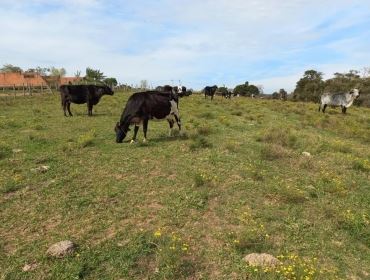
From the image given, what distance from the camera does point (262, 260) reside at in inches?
248

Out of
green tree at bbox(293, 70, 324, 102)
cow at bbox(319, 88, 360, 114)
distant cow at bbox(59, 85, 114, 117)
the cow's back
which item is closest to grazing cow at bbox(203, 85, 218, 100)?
cow at bbox(319, 88, 360, 114)

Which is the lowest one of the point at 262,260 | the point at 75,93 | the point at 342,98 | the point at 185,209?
the point at 262,260

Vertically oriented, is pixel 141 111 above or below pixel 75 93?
below

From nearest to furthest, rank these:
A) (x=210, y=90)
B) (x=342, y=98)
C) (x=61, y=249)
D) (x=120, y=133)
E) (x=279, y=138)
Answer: (x=61, y=249), (x=120, y=133), (x=279, y=138), (x=342, y=98), (x=210, y=90)

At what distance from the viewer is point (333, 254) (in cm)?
676

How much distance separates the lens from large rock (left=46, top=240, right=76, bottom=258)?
6.60m

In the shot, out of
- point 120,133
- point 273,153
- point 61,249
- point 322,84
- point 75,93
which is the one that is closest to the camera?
point 61,249

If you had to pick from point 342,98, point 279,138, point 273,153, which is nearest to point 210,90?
point 342,98

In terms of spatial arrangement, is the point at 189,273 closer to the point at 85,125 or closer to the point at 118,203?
the point at 118,203

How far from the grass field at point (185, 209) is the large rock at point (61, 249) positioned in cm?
13

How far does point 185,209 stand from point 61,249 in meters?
2.67

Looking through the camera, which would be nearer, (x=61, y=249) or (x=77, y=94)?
(x=61, y=249)

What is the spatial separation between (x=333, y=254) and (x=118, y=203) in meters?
4.45

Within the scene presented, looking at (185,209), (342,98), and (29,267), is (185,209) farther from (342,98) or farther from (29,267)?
(342,98)
